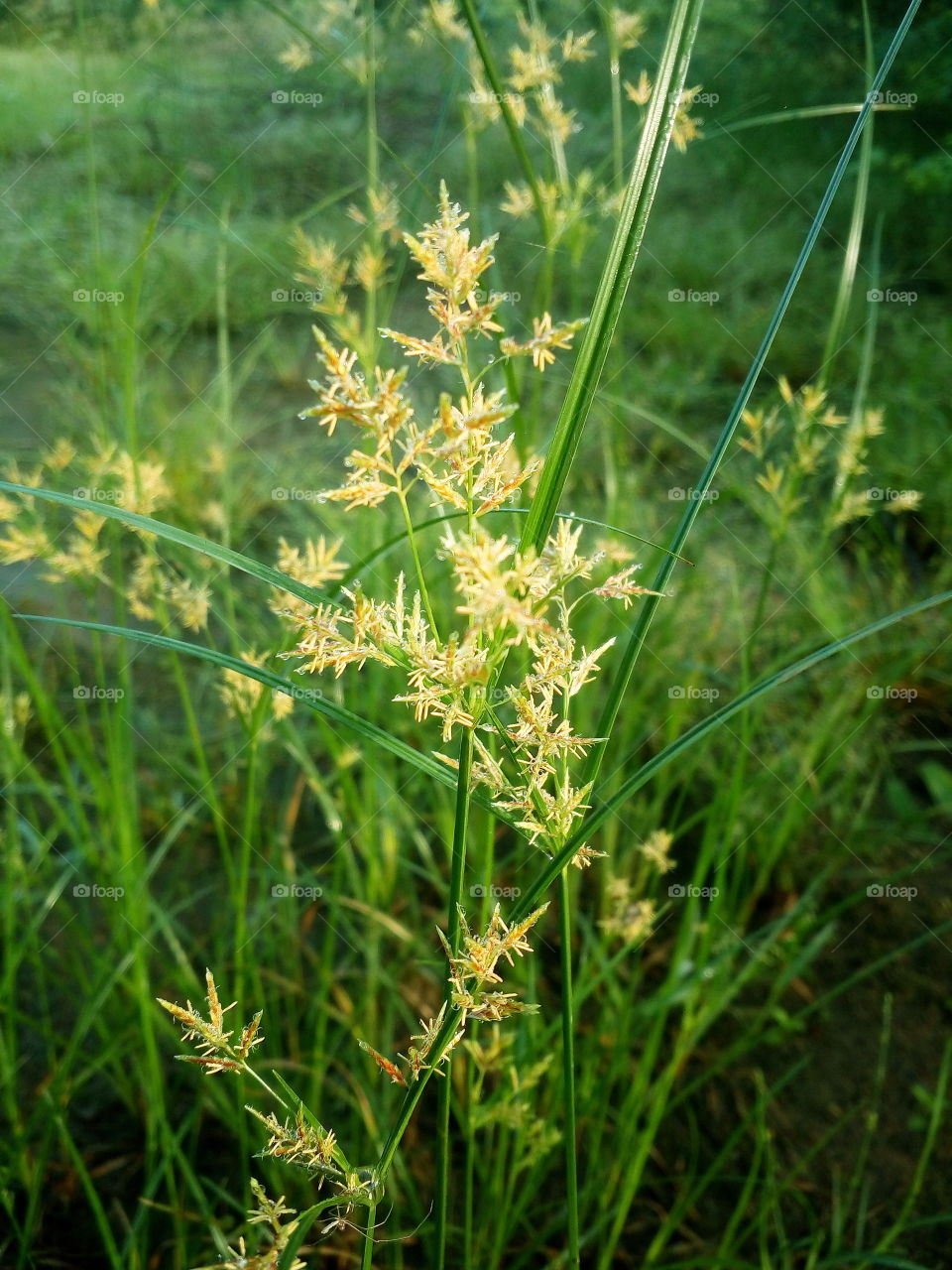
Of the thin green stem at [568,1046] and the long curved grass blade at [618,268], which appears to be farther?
the thin green stem at [568,1046]

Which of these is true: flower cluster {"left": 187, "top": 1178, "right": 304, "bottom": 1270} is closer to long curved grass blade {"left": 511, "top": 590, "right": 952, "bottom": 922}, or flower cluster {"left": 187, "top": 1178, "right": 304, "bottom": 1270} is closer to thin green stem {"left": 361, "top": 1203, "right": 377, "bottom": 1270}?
thin green stem {"left": 361, "top": 1203, "right": 377, "bottom": 1270}

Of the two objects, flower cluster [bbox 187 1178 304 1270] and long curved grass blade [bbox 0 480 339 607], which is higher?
long curved grass blade [bbox 0 480 339 607]

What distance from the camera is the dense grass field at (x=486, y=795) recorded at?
0.46 metres

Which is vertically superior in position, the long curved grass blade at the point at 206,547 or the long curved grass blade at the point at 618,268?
the long curved grass blade at the point at 618,268

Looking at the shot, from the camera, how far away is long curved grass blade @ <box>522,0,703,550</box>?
0.41m

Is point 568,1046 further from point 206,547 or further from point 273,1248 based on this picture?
point 206,547

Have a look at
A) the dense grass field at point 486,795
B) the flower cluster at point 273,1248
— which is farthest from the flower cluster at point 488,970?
the flower cluster at point 273,1248

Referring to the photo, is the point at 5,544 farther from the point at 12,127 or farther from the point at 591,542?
the point at 12,127

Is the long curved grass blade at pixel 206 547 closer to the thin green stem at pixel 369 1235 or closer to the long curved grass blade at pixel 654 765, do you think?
the long curved grass blade at pixel 654 765

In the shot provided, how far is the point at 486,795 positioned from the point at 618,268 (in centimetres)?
41

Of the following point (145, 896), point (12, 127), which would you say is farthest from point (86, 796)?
point (12, 127)

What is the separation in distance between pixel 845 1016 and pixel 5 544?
1.22m

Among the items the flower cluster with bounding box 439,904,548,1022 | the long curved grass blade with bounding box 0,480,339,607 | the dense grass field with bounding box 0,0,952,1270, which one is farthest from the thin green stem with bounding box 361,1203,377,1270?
the long curved grass blade with bounding box 0,480,339,607

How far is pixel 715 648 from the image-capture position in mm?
1899
